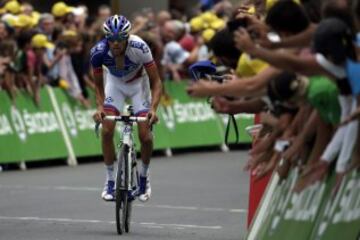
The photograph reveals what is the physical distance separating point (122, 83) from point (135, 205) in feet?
7.00

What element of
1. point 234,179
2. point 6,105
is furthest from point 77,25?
point 234,179

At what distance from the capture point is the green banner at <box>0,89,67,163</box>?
22.5m

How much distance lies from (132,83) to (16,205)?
251 centimetres

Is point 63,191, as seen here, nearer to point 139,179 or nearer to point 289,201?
point 139,179

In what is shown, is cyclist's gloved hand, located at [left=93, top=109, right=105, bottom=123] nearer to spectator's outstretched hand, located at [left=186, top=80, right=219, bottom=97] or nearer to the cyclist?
the cyclist

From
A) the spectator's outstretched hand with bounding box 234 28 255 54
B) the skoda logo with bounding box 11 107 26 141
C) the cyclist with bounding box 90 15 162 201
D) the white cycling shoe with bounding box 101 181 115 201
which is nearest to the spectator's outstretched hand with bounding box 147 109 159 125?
the cyclist with bounding box 90 15 162 201

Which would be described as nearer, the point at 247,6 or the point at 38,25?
the point at 247,6

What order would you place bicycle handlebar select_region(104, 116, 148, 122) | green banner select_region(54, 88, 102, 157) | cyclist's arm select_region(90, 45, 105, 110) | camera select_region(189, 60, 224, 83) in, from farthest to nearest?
green banner select_region(54, 88, 102, 157) → cyclist's arm select_region(90, 45, 105, 110) → bicycle handlebar select_region(104, 116, 148, 122) → camera select_region(189, 60, 224, 83)

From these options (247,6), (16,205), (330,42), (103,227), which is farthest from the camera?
(16,205)

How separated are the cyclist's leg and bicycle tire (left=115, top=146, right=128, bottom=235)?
0.38 meters

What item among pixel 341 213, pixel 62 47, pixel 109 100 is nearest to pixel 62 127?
pixel 62 47

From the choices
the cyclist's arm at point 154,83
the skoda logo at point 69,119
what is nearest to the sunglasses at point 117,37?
the cyclist's arm at point 154,83

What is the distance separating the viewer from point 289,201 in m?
8.62

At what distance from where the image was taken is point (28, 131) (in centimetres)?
2309
